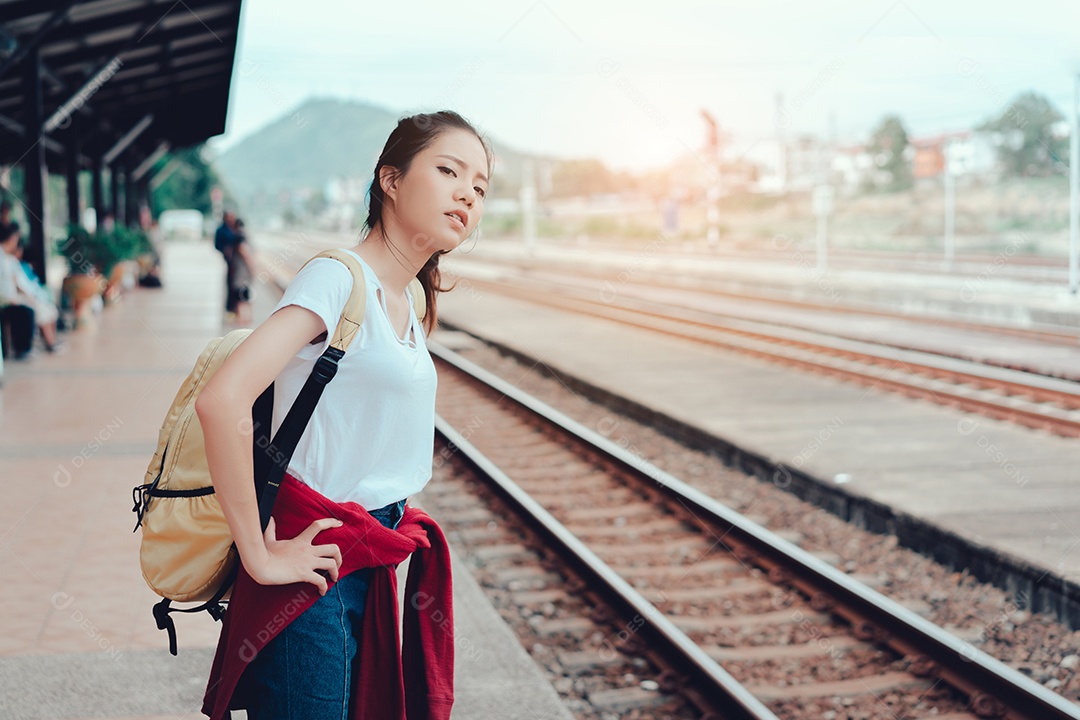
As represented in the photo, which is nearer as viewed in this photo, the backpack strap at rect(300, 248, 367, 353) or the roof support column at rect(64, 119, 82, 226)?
the backpack strap at rect(300, 248, 367, 353)

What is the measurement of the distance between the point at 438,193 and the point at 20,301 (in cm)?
1176

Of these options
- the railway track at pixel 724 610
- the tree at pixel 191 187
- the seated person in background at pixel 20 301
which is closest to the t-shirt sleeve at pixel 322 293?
the railway track at pixel 724 610

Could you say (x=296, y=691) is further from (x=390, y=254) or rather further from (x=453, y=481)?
(x=453, y=481)

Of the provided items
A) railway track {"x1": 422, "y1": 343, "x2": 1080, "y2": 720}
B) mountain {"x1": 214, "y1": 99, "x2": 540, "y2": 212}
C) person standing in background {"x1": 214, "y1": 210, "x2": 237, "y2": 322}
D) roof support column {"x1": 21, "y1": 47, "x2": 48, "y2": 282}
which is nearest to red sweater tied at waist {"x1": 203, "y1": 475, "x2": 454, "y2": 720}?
railway track {"x1": 422, "y1": 343, "x2": 1080, "y2": 720}

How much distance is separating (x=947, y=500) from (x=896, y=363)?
19.5 feet

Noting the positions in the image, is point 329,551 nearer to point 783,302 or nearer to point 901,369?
point 901,369

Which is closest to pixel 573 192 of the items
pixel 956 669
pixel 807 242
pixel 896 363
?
pixel 807 242

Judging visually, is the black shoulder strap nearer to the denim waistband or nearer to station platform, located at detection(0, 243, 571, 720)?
the denim waistband

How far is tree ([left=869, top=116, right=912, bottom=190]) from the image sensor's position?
182ft

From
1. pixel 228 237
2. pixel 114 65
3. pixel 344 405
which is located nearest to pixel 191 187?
pixel 228 237

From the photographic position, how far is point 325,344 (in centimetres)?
178

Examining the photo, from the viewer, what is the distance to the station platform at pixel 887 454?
5910 millimetres

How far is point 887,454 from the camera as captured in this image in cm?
825

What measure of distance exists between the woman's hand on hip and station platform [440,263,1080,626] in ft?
3.68
